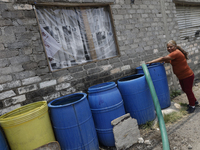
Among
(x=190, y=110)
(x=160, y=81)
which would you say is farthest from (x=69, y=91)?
(x=190, y=110)

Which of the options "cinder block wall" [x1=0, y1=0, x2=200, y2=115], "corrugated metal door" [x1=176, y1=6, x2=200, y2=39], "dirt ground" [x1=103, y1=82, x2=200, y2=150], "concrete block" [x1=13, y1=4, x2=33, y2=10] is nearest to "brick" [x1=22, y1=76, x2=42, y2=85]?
"cinder block wall" [x1=0, y1=0, x2=200, y2=115]

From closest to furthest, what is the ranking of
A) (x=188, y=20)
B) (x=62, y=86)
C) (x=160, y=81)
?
(x=62, y=86)
(x=160, y=81)
(x=188, y=20)

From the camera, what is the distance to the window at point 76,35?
9.23 feet

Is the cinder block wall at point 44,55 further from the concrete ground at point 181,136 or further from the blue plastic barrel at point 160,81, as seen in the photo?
the concrete ground at point 181,136

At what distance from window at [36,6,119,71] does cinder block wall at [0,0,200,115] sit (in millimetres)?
170

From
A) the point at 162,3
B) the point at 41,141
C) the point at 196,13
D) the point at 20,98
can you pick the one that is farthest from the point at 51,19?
the point at 196,13

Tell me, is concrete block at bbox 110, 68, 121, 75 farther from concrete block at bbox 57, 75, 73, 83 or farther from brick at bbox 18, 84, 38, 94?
brick at bbox 18, 84, 38, 94

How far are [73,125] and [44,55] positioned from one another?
1.35 meters

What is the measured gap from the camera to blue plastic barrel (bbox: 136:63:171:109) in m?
3.37

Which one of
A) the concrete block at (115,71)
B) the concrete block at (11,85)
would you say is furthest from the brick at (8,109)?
the concrete block at (115,71)

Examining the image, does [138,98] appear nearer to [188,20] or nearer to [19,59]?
[19,59]

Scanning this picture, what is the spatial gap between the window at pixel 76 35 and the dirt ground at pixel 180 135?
1.89 meters

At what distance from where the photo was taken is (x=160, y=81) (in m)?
3.43

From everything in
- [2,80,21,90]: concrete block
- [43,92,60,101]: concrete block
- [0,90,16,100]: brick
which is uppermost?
[2,80,21,90]: concrete block
